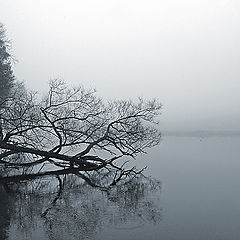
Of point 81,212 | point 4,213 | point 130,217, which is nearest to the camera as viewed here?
point 130,217

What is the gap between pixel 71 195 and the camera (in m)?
12.0

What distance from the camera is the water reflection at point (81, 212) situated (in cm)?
773

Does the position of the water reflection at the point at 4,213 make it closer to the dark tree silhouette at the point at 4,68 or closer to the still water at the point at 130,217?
the still water at the point at 130,217

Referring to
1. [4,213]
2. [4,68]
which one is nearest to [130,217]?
[4,213]

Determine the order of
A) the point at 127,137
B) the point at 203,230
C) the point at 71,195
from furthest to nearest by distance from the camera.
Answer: the point at 127,137, the point at 71,195, the point at 203,230

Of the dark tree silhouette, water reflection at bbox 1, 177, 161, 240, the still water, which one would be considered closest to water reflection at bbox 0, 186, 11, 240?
the still water

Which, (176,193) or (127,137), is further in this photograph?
(127,137)

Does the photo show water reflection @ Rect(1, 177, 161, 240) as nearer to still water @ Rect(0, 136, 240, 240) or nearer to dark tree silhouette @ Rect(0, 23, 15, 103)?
still water @ Rect(0, 136, 240, 240)

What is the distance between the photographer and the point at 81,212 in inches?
375

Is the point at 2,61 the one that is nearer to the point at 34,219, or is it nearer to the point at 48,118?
the point at 48,118

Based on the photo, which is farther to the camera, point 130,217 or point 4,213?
point 4,213

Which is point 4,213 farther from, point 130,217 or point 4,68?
point 4,68

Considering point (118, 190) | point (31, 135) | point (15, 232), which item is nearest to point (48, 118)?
point (31, 135)

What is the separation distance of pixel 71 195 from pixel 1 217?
11.6 feet
